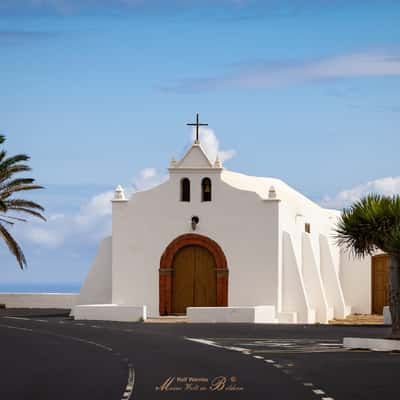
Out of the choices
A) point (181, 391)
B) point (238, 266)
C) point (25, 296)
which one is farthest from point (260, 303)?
point (181, 391)

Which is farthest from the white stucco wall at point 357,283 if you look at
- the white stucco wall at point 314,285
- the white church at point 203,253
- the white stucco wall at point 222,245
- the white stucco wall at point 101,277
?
the white stucco wall at point 101,277

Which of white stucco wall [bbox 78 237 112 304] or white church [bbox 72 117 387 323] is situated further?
white stucco wall [bbox 78 237 112 304]

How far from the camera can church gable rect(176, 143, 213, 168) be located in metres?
46.5

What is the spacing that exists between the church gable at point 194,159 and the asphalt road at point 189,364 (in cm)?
1155

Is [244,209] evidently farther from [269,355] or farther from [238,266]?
[269,355]

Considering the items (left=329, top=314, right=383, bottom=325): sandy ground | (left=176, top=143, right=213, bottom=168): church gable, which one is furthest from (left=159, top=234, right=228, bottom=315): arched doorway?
(left=329, top=314, right=383, bottom=325): sandy ground

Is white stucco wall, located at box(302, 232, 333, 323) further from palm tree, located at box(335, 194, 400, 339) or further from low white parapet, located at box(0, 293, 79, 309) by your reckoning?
palm tree, located at box(335, 194, 400, 339)

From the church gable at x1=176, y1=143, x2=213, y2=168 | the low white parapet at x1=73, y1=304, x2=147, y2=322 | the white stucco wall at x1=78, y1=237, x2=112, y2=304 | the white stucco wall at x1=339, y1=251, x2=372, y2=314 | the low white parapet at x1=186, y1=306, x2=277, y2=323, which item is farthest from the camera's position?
the white stucco wall at x1=339, y1=251, x2=372, y2=314

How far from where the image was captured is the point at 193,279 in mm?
46219

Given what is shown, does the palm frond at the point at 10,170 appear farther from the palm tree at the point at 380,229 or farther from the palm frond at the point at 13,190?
the palm tree at the point at 380,229

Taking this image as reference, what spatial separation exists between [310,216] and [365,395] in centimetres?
3595

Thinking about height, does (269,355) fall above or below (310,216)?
below

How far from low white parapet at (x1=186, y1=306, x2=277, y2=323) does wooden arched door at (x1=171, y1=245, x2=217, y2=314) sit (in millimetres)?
3430

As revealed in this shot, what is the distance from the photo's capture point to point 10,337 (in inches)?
1248
